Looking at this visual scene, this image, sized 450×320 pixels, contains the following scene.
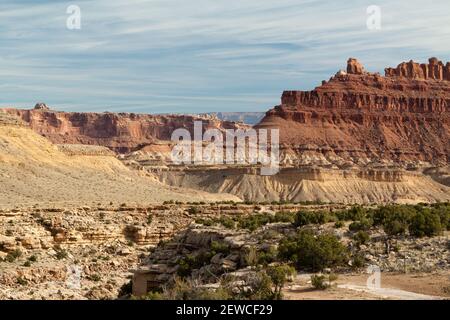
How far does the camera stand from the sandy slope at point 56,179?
163 ft

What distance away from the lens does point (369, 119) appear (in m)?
161

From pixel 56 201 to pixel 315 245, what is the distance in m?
23.0

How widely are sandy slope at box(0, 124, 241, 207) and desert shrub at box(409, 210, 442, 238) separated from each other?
2156 centimetres

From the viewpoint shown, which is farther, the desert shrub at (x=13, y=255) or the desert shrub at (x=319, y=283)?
the desert shrub at (x=13, y=255)

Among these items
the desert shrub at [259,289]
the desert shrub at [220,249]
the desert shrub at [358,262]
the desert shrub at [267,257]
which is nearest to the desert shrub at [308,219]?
the desert shrub at [220,249]

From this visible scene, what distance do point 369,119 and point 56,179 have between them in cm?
11206

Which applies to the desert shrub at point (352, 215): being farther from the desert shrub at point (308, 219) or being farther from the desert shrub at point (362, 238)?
the desert shrub at point (362, 238)

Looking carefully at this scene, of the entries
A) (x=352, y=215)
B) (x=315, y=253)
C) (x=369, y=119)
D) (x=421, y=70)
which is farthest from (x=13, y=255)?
(x=421, y=70)

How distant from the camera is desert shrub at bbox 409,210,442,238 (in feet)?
103

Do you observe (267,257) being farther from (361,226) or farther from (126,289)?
(126,289)

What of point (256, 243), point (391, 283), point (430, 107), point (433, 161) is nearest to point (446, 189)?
point (433, 161)

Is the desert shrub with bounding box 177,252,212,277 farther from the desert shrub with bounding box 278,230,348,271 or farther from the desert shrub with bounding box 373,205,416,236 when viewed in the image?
the desert shrub with bounding box 373,205,416,236

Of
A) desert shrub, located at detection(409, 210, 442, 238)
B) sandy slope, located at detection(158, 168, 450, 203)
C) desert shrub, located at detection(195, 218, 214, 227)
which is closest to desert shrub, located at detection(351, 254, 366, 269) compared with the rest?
desert shrub, located at detection(409, 210, 442, 238)

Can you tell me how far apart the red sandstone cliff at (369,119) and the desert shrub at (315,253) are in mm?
111882
